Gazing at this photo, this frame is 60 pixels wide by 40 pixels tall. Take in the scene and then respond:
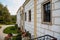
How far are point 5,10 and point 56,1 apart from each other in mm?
44806

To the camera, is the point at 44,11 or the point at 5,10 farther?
the point at 5,10

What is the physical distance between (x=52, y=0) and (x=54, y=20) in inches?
34.7

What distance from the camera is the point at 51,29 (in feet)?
20.6

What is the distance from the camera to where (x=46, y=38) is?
6.43m

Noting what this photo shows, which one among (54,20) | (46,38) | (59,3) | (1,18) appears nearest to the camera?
(59,3)

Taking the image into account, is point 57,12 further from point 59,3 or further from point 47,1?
point 47,1

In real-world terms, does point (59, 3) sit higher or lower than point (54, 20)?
higher

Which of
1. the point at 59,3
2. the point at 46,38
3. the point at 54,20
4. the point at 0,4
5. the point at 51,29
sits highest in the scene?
the point at 0,4

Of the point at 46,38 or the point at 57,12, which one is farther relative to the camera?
the point at 46,38

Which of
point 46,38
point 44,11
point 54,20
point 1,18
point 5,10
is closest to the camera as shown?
point 54,20

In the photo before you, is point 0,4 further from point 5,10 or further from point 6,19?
point 6,19

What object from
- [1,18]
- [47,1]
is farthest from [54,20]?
[1,18]

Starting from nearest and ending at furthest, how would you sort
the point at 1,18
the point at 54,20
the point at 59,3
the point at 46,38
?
the point at 59,3
the point at 54,20
the point at 46,38
the point at 1,18

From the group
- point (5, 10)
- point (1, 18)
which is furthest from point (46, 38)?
point (5, 10)
